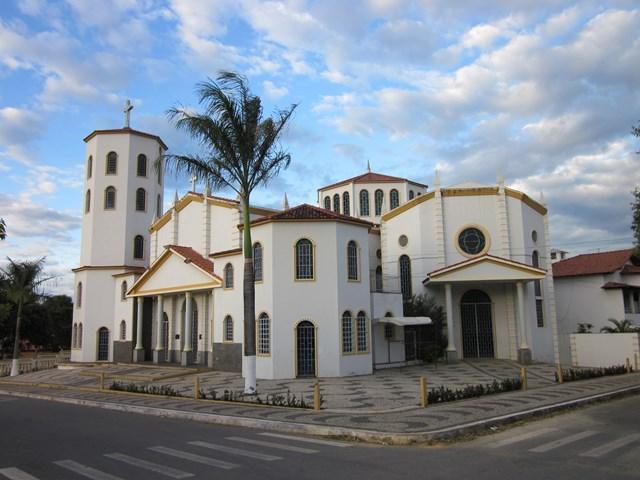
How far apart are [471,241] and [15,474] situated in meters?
26.8

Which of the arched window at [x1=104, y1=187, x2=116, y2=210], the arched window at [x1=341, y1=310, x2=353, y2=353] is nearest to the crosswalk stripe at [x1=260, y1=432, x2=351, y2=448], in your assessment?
the arched window at [x1=341, y1=310, x2=353, y2=353]

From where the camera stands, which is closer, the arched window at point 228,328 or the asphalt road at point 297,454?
the asphalt road at point 297,454

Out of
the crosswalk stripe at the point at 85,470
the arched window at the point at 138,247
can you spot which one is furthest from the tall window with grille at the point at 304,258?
the arched window at the point at 138,247

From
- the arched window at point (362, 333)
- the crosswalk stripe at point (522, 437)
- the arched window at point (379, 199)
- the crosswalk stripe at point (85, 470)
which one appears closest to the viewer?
the crosswalk stripe at point (85, 470)

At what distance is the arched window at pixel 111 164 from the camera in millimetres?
37531

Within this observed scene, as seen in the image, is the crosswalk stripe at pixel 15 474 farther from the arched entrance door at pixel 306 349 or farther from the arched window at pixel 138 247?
the arched window at pixel 138 247

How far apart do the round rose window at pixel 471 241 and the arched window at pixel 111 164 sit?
23.4m

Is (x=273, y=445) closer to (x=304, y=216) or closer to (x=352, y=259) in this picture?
(x=304, y=216)

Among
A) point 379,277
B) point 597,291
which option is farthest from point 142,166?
point 597,291

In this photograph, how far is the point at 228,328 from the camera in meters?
26.7

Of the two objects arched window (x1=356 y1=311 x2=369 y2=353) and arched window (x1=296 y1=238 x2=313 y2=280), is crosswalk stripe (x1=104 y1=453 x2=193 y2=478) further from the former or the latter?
arched window (x1=356 y1=311 x2=369 y2=353)

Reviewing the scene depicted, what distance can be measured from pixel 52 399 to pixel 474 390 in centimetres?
1588

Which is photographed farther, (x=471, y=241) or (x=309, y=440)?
(x=471, y=241)

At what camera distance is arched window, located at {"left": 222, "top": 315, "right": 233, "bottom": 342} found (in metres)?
26.6
